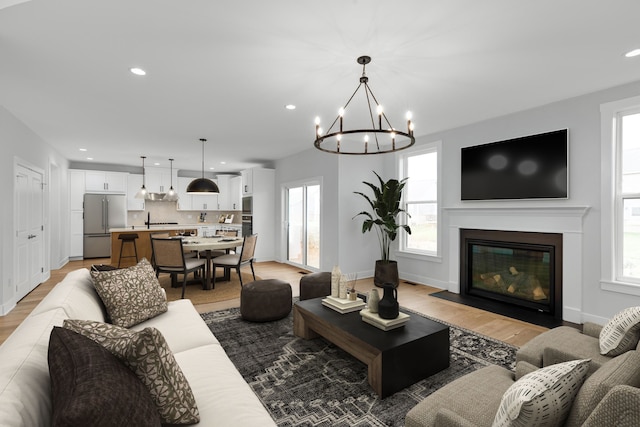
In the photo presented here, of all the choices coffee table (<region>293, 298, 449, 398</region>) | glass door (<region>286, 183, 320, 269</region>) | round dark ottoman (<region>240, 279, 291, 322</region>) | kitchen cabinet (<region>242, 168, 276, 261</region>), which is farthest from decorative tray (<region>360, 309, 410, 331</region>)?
kitchen cabinet (<region>242, 168, 276, 261</region>)

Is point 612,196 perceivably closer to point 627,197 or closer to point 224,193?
point 627,197

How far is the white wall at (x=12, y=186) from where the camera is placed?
12.9ft

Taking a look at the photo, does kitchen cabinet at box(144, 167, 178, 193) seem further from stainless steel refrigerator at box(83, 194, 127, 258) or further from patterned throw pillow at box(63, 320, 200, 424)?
patterned throw pillow at box(63, 320, 200, 424)

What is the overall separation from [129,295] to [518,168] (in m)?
4.46

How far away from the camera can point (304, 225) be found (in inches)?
265

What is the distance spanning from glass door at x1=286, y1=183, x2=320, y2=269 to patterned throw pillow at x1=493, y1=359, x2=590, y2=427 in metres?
5.30

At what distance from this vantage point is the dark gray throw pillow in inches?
29.7

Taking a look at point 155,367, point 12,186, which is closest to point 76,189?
point 12,186

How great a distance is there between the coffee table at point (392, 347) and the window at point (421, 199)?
9.46 ft

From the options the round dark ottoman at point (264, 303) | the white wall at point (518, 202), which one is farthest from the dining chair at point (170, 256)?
the white wall at point (518, 202)

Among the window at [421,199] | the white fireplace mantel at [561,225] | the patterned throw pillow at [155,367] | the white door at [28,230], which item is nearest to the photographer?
the patterned throw pillow at [155,367]

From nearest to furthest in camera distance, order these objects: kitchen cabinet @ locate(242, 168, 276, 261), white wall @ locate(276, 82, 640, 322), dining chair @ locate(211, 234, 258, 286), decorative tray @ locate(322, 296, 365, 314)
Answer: decorative tray @ locate(322, 296, 365, 314) < white wall @ locate(276, 82, 640, 322) < dining chair @ locate(211, 234, 258, 286) < kitchen cabinet @ locate(242, 168, 276, 261)

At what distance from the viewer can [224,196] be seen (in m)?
9.62

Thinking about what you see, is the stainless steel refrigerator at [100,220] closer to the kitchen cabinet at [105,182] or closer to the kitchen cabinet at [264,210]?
the kitchen cabinet at [105,182]
